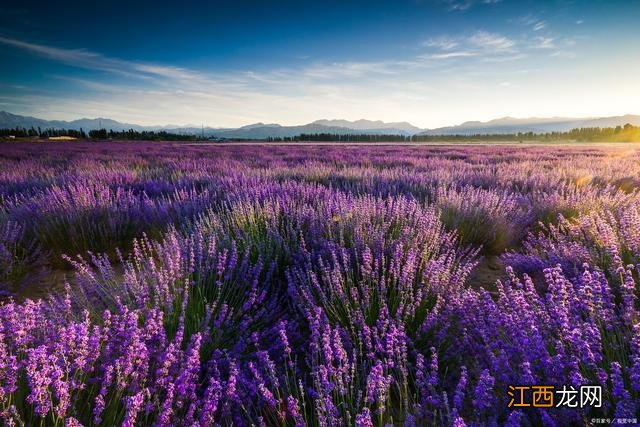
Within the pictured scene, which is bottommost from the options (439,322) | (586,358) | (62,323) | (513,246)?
(513,246)

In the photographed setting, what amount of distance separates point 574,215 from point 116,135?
2854 inches

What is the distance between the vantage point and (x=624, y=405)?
1.14 metres

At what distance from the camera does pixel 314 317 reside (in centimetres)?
221

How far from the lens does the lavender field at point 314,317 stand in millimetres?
1354

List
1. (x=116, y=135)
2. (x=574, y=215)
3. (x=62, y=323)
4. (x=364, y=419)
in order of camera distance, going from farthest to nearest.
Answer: (x=116, y=135)
(x=574, y=215)
(x=62, y=323)
(x=364, y=419)

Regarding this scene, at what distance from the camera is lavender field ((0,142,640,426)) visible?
4.44 feet

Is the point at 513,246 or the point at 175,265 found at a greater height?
the point at 175,265

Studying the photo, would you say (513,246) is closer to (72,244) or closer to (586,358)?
(586,358)

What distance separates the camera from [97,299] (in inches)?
96.0

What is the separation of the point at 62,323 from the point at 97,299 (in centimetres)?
53

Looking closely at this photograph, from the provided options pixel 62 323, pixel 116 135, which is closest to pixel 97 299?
pixel 62 323

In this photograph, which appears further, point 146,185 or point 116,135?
point 116,135

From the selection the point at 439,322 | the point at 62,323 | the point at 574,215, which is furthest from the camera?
the point at 574,215

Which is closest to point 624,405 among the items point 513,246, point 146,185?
point 513,246
